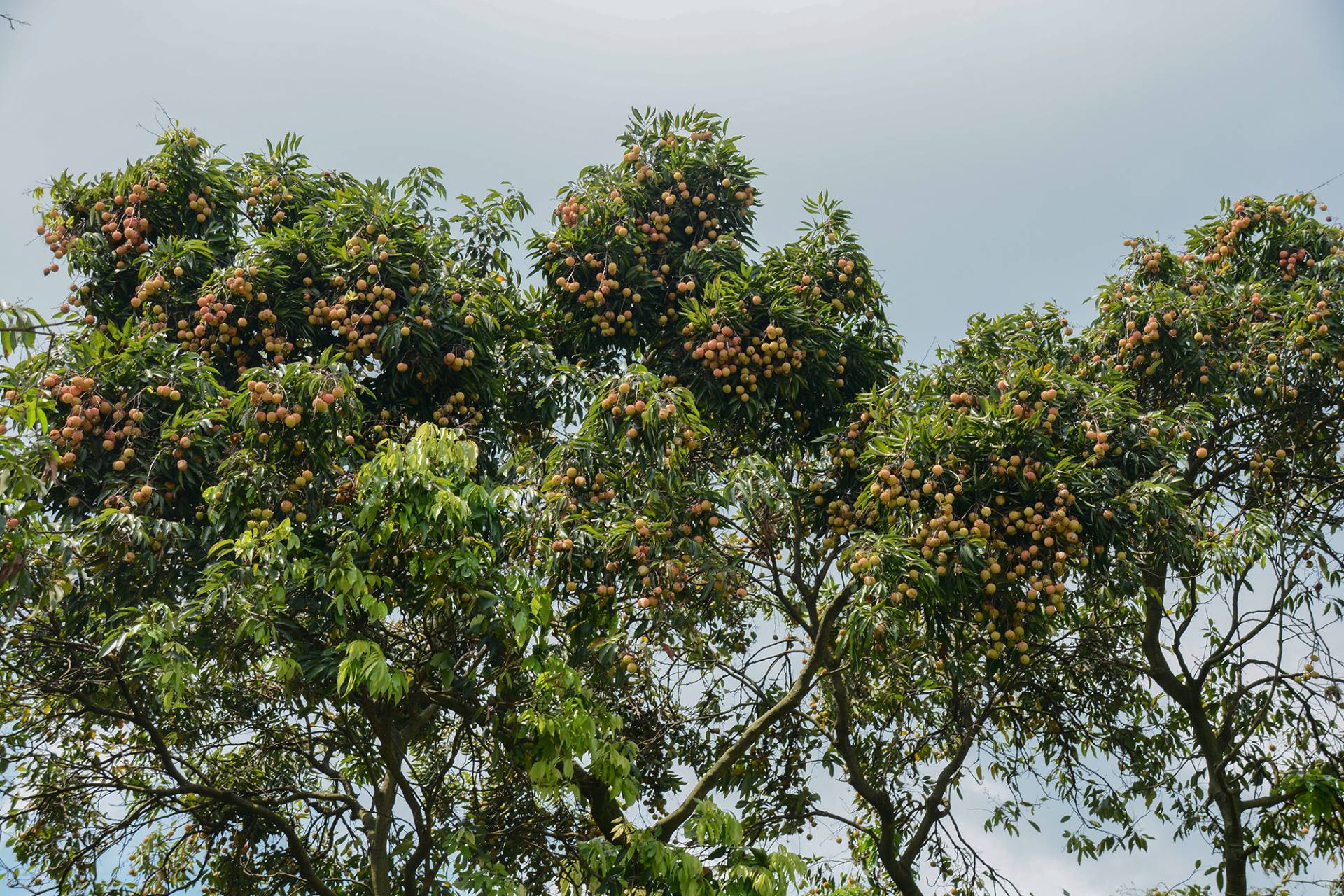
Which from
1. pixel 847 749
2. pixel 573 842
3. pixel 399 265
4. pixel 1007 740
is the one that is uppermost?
pixel 399 265

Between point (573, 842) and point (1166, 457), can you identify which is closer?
point (1166, 457)

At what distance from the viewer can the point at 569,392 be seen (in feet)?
22.7

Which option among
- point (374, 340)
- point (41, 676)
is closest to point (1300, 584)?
point (374, 340)

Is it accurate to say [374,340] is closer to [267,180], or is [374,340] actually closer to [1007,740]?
[267,180]

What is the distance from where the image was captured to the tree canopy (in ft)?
17.2

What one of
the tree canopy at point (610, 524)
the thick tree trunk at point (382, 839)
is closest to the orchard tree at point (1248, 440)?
the tree canopy at point (610, 524)

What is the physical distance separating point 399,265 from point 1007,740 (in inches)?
206

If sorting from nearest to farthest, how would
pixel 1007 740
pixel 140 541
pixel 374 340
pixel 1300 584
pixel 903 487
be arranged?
1. pixel 140 541
2. pixel 903 487
3. pixel 374 340
4. pixel 1300 584
5. pixel 1007 740

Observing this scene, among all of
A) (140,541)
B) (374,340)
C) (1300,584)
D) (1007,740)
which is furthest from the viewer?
(1007,740)

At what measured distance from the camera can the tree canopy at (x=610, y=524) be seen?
17.2 ft

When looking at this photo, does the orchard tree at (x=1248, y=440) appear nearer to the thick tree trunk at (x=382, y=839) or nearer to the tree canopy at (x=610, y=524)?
the tree canopy at (x=610, y=524)

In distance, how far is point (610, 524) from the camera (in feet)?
18.6

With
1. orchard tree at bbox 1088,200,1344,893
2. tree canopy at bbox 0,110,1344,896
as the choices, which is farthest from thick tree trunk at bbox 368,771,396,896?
orchard tree at bbox 1088,200,1344,893

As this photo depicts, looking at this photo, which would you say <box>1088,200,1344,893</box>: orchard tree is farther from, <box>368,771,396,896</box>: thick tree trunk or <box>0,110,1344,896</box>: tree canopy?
<box>368,771,396,896</box>: thick tree trunk
